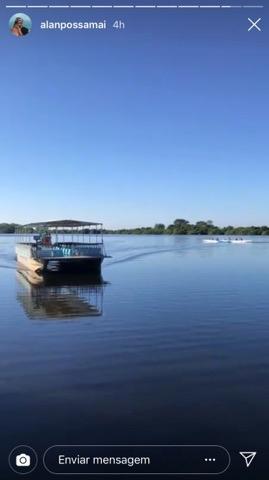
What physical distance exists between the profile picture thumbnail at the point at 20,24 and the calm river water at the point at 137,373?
163 inches

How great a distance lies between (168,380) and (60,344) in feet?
13.3

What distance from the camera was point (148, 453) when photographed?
Result: 3.62 meters

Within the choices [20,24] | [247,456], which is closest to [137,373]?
[247,456]

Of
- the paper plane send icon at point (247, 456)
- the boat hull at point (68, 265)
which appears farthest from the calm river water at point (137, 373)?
the boat hull at point (68, 265)

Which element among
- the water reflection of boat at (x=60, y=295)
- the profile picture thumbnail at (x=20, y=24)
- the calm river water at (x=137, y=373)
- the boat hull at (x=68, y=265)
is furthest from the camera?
the boat hull at (x=68, y=265)

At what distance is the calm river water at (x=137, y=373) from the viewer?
6.36 metres

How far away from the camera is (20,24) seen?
4.61 metres

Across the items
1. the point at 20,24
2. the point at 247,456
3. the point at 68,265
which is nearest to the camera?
the point at 247,456

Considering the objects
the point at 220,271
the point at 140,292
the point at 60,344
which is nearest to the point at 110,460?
the point at 60,344

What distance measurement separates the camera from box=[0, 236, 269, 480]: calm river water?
6355mm

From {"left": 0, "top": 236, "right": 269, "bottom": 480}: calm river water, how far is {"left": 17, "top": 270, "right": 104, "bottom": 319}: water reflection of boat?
13 centimetres

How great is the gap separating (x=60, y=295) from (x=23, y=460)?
1912 centimetres

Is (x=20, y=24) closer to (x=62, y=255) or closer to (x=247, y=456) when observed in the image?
(x=247, y=456)

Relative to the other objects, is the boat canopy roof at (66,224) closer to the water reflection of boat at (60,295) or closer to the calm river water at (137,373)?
the water reflection of boat at (60,295)
